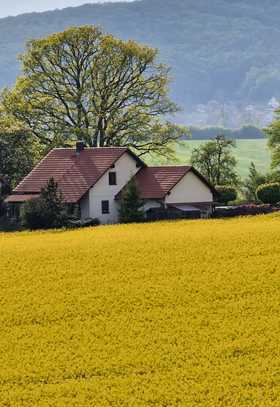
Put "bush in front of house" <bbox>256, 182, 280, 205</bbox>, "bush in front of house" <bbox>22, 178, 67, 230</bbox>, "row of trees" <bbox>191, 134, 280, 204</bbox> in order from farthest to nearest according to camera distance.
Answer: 1. "row of trees" <bbox>191, 134, 280, 204</bbox>
2. "bush in front of house" <bbox>256, 182, 280, 205</bbox>
3. "bush in front of house" <bbox>22, 178, 67, 230</bbox>

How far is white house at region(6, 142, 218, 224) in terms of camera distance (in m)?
69.1

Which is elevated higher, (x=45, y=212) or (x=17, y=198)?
(x=17, y=198)

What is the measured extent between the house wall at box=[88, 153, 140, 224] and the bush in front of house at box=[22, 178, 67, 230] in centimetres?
927

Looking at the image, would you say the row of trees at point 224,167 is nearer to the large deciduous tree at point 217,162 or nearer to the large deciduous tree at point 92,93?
the large deciduous tree at point 217,162

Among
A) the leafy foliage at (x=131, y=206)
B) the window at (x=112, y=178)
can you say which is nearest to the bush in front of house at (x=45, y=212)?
the leafy foliage at (x=131, y=206)

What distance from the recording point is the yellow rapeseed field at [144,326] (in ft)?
59.3

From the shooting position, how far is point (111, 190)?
71.0m

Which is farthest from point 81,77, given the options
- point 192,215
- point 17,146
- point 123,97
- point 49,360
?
point 49,360

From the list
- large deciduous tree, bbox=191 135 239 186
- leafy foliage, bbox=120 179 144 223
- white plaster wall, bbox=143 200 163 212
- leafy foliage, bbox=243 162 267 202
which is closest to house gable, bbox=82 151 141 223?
white plaster wall, bbox=143 200 163 212

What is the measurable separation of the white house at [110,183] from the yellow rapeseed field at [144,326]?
3303cm

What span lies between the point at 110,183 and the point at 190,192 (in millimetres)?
7244

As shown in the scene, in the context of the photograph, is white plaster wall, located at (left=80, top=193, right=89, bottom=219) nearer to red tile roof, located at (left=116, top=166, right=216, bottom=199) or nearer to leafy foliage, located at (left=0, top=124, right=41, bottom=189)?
red tile roof, located at (left=116, top=166, right=216, bottom=199)

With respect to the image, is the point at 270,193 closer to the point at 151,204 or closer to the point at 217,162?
the point at 151,204

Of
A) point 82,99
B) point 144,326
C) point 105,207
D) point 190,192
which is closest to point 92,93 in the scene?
point 82,99
